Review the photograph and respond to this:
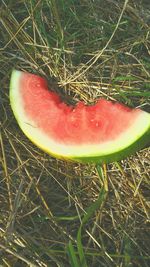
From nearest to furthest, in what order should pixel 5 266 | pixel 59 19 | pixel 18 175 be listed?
pixel 5 266
pixel 18 175
pixel 59 19

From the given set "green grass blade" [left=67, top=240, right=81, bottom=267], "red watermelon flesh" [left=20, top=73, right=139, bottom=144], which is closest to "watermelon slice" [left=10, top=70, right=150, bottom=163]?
"red watermelon flesh" [left=20, top=73, right=139, bottom=144]

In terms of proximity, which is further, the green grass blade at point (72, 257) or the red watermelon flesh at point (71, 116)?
the red watermelon flesh at point (71, 116)

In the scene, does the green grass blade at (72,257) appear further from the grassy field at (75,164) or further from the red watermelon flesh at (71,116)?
the red watermelon flesh at (71,116)

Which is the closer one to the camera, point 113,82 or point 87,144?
point 87,144

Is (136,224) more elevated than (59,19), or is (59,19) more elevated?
(59,19)

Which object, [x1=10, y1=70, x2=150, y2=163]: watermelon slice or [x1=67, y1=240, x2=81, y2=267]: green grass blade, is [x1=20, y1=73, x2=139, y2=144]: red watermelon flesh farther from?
[x1=67, y1=240, x2=81, y2=267]: green grass blade

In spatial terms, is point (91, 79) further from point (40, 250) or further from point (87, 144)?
point (40, 250)

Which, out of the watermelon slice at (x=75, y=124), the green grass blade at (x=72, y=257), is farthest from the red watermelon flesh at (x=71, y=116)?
the green grass blade at (x=72, y=257)

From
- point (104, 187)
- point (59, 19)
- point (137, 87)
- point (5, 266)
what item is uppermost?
point (59, 19)

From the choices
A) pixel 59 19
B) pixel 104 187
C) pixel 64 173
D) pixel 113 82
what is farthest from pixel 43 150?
pixel 59 19
